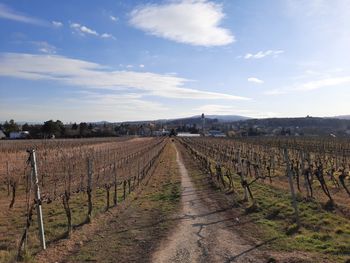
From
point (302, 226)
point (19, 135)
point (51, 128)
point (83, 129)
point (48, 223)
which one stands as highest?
point (51, 128)

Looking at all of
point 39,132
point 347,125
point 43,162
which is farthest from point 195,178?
point 347,125

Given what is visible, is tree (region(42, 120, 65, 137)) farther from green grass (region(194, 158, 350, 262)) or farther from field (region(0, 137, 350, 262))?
green grass (region(194, 158, 350, 262))

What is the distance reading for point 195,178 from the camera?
83.9ft

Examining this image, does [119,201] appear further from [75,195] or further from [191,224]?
[191,224]

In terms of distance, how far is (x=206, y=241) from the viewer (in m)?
10.2

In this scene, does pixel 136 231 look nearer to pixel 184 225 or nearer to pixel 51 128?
pixel 184 225

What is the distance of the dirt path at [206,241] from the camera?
8812 millimetres

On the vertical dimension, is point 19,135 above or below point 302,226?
above

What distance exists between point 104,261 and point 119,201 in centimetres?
812

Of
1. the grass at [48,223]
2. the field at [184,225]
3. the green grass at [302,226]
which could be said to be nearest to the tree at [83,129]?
the field at [184,225]

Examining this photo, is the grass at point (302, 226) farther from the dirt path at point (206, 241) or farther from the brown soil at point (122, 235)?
the brown soil at point (122, 235)

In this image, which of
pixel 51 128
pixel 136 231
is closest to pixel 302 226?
pixel 136 231

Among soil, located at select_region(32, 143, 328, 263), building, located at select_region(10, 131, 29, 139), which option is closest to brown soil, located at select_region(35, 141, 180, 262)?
soil, located at select_region(32, 143, 328, 263)

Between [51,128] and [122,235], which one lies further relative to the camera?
[51,128]
